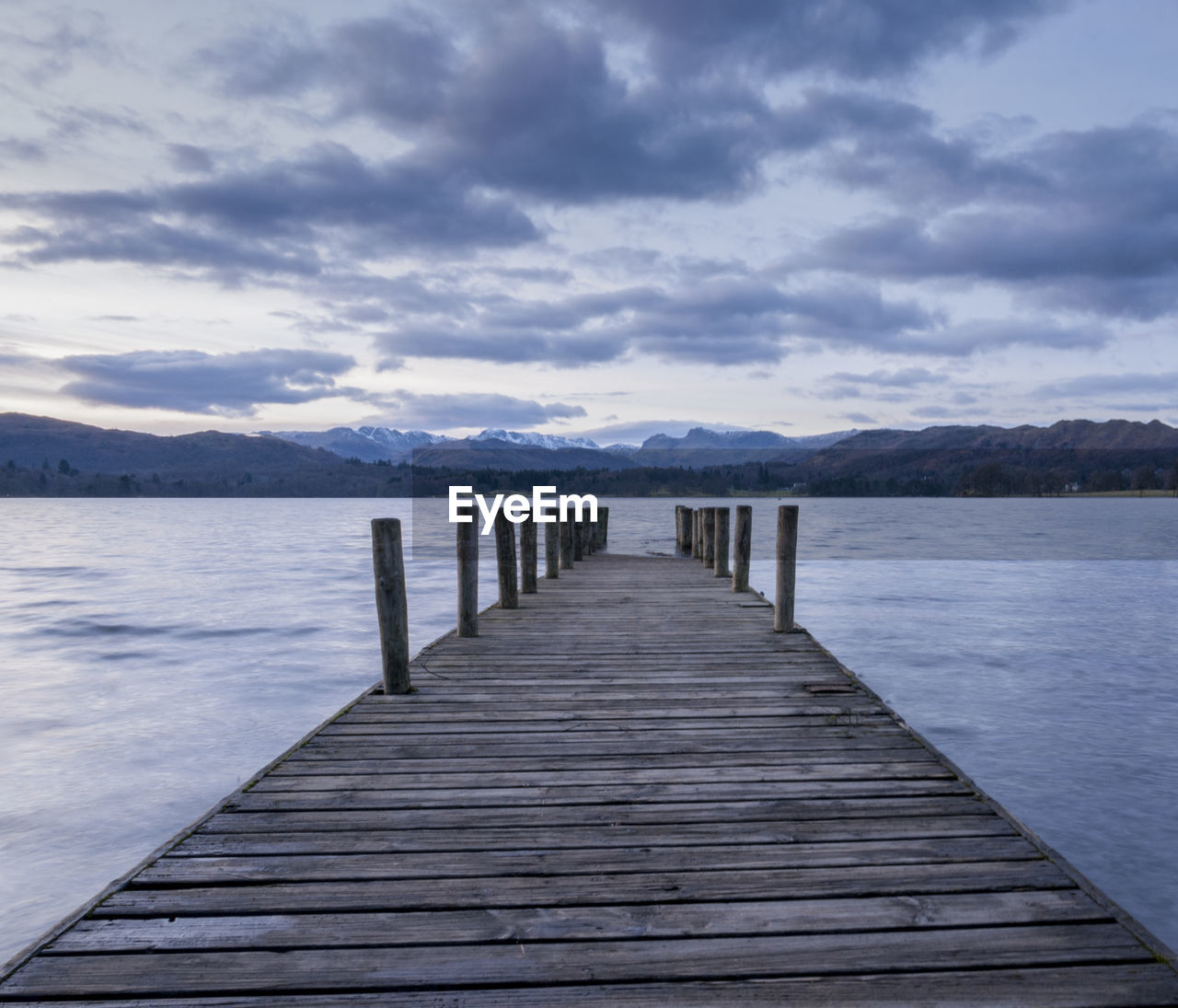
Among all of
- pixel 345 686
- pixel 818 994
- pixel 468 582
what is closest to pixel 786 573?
pixel 468 582

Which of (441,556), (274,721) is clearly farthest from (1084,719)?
(441,556)

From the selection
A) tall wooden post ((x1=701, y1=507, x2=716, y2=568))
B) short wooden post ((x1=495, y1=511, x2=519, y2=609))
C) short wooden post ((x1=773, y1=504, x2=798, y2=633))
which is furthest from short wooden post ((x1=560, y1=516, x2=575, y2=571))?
short wooden post ((x1=773, y1=504, x2=798, y2=633))

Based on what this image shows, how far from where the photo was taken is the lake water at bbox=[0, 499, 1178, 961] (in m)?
7.29

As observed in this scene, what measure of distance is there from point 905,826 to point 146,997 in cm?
327

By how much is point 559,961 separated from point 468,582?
20.9 feet

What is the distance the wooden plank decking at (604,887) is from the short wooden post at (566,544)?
1189cm

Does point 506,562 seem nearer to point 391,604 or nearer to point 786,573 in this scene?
point 786,573

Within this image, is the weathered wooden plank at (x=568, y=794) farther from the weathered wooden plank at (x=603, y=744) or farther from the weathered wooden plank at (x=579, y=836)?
the weathered wooden plank at (x=603, y=744)

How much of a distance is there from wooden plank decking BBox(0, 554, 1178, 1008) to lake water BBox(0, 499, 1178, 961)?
10.4ft

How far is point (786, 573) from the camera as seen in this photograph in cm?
888

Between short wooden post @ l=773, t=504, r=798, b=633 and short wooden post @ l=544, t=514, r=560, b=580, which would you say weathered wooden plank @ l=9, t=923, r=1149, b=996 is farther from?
short wooden post @ l=544, t=514, r=560, b=580

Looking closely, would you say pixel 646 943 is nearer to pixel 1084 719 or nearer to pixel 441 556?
pixel 1084 719

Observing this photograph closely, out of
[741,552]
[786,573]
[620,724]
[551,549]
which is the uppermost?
[786,573]

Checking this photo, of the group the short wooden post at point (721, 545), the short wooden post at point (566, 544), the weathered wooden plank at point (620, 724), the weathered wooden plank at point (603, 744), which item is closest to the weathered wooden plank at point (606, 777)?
the weathered wooden plank at point (603, 744)
